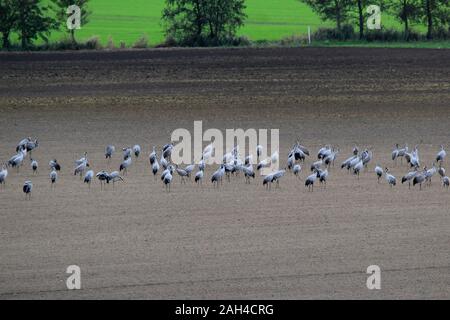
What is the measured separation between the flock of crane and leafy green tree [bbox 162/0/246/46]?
32.5m

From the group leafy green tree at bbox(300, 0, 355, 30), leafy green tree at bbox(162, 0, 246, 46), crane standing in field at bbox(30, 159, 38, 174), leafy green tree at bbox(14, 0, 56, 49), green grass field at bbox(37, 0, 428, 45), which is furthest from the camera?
green grass field at bbox(37, 0, 428, 45)

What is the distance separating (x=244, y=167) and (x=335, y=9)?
138 feet

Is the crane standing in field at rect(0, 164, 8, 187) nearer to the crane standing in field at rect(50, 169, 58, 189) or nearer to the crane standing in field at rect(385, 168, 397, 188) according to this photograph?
the crane standing in field at rect(50, 169, 58, 189)

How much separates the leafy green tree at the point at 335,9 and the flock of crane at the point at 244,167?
38.4 m

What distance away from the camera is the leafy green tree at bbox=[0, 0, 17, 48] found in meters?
55.6

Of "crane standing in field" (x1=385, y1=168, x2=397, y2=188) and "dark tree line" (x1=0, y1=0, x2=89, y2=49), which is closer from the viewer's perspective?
"crane standing in field" (x1=385, y1=168, x2=397, y2=188)

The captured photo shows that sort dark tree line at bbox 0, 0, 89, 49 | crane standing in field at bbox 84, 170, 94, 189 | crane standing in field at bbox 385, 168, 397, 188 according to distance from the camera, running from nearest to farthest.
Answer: crane standing in field at bbox 385, 168, 397, 188 < crane standing in field at bbox 84, 170, 94, 189 < dark tree line at bbox 0, 0, 89, 49

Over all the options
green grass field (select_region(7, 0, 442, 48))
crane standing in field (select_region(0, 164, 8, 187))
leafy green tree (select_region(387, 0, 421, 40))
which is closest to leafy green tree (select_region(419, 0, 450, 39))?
leafy green tree (select_region(387, 0, 421, 40))

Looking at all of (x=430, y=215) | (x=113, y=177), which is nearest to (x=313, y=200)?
(x=430, y=215)

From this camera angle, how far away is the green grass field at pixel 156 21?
66.0 meters
